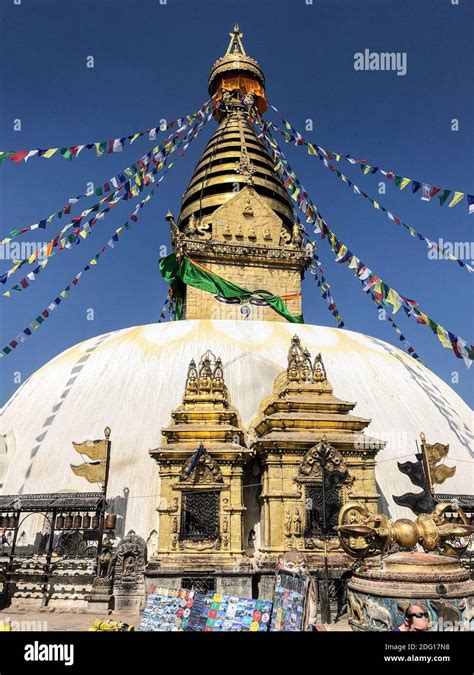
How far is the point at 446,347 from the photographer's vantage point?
1216 centimetres

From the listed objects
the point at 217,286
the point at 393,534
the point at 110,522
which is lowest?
the point at 393,534

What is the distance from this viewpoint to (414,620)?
13.4ft

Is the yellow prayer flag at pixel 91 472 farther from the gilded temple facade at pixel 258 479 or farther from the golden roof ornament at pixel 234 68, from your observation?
the golden roof ornament at pixel 234 68

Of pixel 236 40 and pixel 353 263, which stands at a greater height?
pixel 236 40

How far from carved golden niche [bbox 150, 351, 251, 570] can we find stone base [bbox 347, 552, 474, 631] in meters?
4.61

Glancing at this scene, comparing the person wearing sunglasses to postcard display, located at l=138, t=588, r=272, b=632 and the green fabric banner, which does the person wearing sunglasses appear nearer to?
postcard display, located at l=138, t=588, r=272, b=632

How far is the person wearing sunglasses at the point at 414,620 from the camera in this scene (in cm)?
407

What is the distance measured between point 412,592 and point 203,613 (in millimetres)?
2693

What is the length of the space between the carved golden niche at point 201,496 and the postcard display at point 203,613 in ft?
8.68

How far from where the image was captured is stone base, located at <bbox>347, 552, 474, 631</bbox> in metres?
4.18

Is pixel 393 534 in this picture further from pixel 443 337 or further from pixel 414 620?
pixel 443 337

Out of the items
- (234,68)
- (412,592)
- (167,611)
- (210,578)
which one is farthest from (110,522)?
(234,68)

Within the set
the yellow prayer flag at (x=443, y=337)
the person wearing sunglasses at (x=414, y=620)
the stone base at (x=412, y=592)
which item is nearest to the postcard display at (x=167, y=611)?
the stone base at (x=412, y=592)
